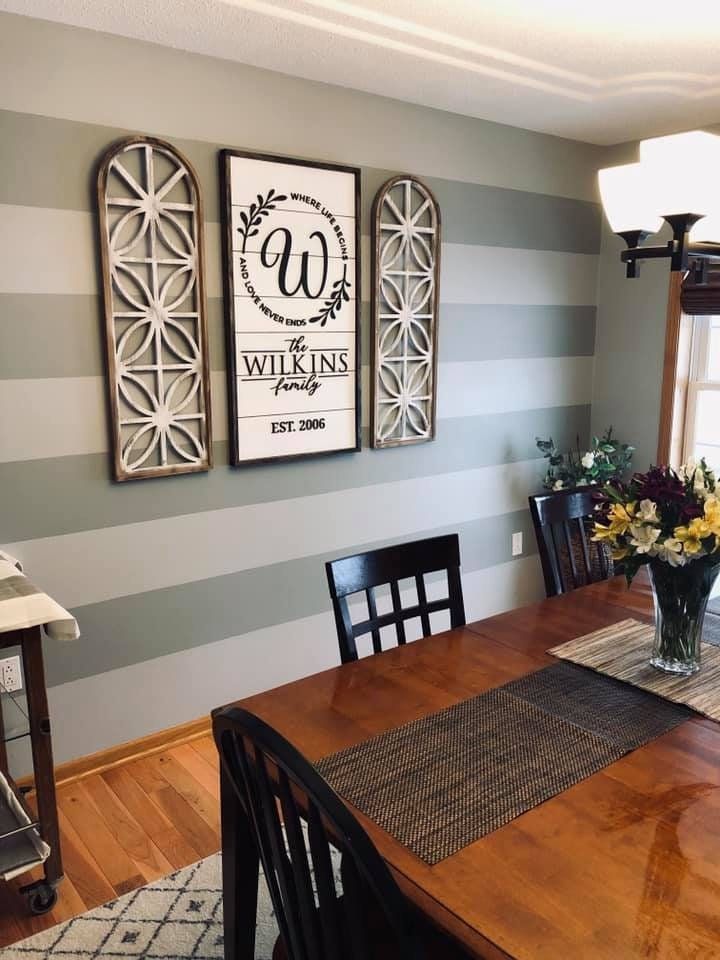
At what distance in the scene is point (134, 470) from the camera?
98.3 inches

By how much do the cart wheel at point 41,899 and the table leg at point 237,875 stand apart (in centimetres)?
80

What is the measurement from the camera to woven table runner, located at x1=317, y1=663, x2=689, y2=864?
1.21 meters

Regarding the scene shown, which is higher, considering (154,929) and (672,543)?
(672,543)

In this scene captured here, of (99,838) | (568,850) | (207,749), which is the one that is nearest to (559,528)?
(568,850)

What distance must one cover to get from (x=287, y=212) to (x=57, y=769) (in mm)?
2024

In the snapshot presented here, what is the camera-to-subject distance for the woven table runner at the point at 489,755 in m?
1.21

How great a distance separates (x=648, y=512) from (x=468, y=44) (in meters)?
1.66

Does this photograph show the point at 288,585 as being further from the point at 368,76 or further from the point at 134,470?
the point at 368,76

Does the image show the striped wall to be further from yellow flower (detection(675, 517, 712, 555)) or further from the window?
yellow flower (detection(675, 517, 712, 555))

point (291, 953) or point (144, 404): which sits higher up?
point (144, 404)

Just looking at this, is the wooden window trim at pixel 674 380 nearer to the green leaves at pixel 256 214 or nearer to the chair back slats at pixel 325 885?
the green leaves at pixel 256 214

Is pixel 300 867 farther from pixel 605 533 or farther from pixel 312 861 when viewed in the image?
pixel 605 533

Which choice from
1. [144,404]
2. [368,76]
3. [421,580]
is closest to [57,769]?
[144,404]

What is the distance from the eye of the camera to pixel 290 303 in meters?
2.74
